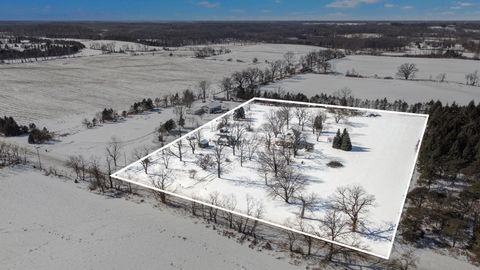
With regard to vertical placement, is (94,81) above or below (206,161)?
below

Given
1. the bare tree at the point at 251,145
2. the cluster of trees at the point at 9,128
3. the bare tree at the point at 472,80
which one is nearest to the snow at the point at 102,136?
the cluster of trees at the point at 9,128

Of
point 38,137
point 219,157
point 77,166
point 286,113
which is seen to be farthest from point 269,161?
point 38,137

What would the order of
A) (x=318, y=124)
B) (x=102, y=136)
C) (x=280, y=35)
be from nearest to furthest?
(x=318, y=124)
(x=102, y=136)
(x=280, y=35)

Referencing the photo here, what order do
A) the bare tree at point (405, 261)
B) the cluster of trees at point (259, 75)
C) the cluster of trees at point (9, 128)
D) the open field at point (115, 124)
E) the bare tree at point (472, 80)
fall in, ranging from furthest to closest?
the bare tree at point (472, 80)
the cluster of trees at point (259, 75)
the cluster of trees at point (9, 128)
the open field at point (115, 124)
the bare tree at point (405, 261)

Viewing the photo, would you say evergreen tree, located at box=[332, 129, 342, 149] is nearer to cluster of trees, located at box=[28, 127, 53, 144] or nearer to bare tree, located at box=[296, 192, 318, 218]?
bare tree, located at box=[296, 192, 318, 218]

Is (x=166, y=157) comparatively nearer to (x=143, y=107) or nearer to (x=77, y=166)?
(x=77, y=166)

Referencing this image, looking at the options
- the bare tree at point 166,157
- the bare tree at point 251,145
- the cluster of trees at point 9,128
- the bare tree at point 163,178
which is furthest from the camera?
the cluster of trees at point 9,128

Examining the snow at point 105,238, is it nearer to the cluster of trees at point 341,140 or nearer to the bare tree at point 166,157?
the cluster of trees at point 341,140
